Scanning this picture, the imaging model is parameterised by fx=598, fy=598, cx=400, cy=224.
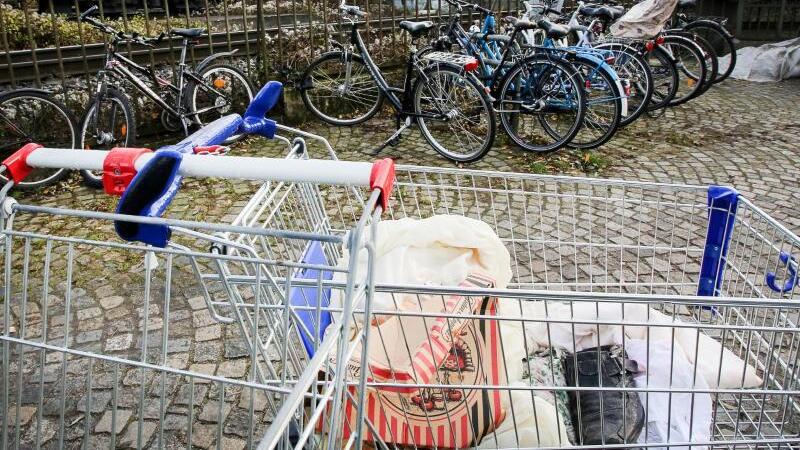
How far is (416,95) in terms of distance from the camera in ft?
17.8

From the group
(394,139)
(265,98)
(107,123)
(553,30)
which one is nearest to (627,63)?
(553,30)

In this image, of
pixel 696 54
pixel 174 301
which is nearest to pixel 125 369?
pixel 174 301

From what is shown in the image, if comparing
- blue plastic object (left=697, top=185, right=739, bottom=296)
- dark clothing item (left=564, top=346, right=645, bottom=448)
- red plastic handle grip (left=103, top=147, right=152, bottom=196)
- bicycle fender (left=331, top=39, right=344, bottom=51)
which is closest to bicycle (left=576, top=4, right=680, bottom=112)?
bicycle fender (left=331, top=39, right=344, bottom=51)

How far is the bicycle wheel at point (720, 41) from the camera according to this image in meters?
7.30

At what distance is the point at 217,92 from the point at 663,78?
15.4 ft

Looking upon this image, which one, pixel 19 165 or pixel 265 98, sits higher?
pixel 265 98

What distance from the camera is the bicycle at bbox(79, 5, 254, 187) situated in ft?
16.1

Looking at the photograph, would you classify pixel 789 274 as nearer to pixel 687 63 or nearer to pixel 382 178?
pixel 382 178

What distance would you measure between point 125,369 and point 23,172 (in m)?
1.44

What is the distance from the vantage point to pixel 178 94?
18.1 feet

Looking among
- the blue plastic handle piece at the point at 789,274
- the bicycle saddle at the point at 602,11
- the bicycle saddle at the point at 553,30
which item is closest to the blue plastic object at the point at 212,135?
the blue plastic handle piece at the point at 789,274

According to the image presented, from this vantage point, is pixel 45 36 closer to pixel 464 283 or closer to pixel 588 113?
pixel 588 113

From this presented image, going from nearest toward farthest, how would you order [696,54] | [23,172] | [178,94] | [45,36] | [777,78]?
[23,172], [178,94], [45,36], [696,54], [777,78]

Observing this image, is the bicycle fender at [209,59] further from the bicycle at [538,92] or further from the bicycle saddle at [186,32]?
the bicycle at [538,92]
